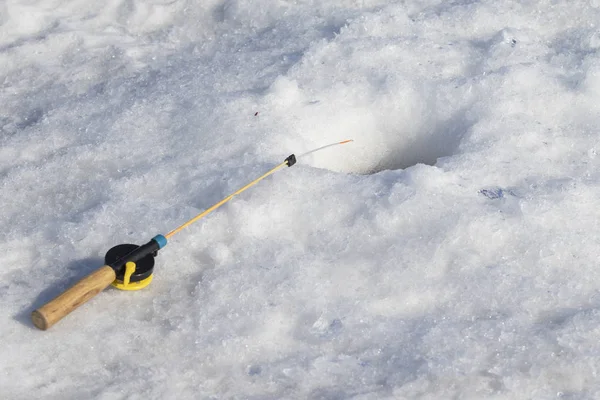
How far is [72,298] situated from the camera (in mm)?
2791

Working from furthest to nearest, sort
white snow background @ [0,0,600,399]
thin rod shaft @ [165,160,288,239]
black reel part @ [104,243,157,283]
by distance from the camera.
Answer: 1. thin rod shaft @ [165,160,288,239]
2. black reel part @ [104,243,157,283]
3. white snow background @ [0,0,600,399]

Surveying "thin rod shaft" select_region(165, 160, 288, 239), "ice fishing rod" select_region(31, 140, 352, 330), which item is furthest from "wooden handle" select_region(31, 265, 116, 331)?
"thin rod shaft" select_region(165, 160, 288, 239)

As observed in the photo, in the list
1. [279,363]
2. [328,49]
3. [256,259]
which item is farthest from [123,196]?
[328,49]

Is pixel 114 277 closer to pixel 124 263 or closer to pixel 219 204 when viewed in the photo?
pixel 124 263

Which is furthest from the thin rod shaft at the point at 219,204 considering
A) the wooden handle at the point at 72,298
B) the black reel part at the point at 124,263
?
the wooden handle at the point at 72,298

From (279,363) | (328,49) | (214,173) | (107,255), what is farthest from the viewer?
(328,49)

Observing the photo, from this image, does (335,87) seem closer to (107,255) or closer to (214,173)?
(214,173)

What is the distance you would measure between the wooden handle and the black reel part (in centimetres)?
5

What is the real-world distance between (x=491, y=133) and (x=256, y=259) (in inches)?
53.7

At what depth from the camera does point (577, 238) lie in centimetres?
310

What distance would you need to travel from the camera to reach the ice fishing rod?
109 inches

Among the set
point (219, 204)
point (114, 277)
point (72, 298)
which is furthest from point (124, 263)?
point (219, 204)

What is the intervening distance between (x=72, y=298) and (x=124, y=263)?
0.24 metres

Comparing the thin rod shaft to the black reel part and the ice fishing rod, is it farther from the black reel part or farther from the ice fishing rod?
the black reel part
